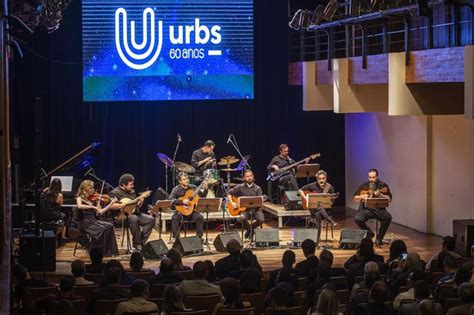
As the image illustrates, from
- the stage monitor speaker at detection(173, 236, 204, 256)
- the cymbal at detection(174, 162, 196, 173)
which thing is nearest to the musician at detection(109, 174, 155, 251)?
the stage monitor speaker at detection(173, 236, 204, 256)

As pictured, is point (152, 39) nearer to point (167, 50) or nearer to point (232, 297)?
point (167, 50)

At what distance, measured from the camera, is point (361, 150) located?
23.6 meters

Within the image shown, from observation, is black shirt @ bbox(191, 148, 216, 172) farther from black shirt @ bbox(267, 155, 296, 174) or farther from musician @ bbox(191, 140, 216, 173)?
black shirt @ bbox(267, 155, 296, 174)

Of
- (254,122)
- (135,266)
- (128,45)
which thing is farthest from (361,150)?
(135,266)

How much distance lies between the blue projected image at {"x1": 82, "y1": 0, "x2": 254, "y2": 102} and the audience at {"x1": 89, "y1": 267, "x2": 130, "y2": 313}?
11434 millimetres

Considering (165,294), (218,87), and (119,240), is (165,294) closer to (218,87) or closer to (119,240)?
(119,240)

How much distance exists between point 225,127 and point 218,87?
118cm

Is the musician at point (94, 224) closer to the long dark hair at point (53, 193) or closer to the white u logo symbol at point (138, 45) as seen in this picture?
→ the long dark hair at point (53, 193)

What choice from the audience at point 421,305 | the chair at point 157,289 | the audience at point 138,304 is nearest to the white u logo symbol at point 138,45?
the chair at point 157,289

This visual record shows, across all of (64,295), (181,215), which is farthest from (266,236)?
(64,295)

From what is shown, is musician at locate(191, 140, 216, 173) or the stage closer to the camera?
the stage

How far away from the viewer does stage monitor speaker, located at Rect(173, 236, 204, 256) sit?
17422mm

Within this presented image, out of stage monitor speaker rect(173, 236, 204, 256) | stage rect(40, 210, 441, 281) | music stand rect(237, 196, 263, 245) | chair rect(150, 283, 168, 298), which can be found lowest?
stage rect(40, 210, 441, 281)

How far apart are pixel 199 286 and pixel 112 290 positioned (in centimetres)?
96
